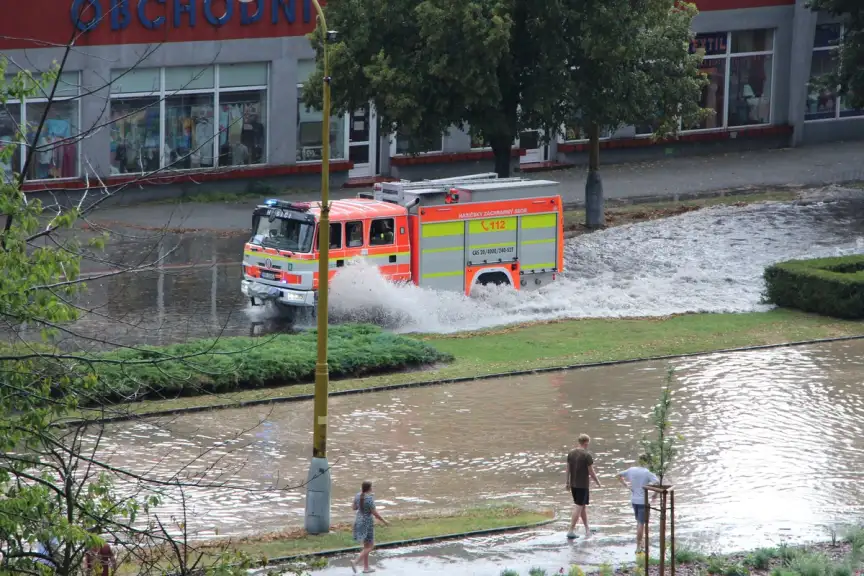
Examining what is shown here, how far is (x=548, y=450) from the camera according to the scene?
2094 centimetres

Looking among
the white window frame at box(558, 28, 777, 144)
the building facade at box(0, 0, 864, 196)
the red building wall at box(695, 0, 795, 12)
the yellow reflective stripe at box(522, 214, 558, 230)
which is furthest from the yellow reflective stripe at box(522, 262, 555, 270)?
the red building wall at box(695, 0, 795, 12)

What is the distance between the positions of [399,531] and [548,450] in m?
4.54

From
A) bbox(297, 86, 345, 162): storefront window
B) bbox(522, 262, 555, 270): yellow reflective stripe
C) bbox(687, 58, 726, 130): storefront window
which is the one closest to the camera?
bbox(522, 262, 555, 270): yellow reflective stripe

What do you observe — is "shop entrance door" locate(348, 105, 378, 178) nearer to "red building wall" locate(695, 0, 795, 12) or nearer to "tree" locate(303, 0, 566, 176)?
"tree" locate(303, 0, 566, 176)

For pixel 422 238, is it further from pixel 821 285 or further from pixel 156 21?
pixel 156 21

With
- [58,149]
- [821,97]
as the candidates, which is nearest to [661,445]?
[58,149]

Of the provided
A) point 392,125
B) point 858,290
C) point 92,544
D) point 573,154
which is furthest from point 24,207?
point 573,154

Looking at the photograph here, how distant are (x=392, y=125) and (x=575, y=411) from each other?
13975 millimetres

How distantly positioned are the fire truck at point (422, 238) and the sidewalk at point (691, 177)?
9030 millimetres

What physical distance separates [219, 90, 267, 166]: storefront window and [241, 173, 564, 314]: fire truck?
37.7ft

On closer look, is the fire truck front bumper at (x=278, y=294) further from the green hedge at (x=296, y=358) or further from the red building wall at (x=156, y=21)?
the red building wall at (x=156, y=21)

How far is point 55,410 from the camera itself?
34.0 ft

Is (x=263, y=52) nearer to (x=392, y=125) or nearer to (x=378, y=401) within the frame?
(x=392, y=125)

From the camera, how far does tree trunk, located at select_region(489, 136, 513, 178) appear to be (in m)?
35.0
